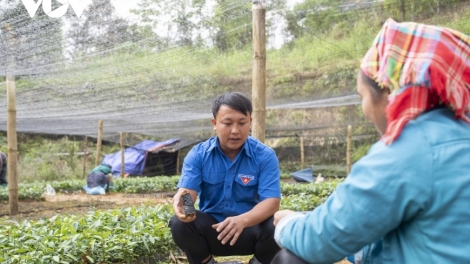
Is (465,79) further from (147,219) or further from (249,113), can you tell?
(147,219)

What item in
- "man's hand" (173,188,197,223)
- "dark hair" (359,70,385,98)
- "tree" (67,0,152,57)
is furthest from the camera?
"tree" (67,0,152,57)

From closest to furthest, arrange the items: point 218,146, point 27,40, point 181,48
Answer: point 218,146, point 27,40, point 181,48

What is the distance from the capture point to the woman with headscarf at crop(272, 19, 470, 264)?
4.23 ft

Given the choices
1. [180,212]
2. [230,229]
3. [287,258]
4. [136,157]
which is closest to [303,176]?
[136,157]

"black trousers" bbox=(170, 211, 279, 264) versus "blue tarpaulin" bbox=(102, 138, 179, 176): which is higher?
"black trousers" bbox=(170, 211, 279, 264)

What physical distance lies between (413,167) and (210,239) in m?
1.83

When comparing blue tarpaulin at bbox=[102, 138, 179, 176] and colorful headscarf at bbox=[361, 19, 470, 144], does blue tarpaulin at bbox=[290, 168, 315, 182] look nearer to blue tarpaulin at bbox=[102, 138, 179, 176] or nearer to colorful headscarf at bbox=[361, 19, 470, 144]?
blue tarpaulin at bbox=[102, 138, 179, 176]

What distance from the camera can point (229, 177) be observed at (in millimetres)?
3033

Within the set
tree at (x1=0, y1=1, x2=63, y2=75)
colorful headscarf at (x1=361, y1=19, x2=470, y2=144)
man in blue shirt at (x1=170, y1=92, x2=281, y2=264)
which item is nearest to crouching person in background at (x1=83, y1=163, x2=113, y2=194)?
tree at (x1=0, y1=1, x2=63, y2=75)

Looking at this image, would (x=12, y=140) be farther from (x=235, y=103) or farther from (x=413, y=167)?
(x=413, y=167)

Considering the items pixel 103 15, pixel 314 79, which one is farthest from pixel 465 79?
pixel 314 79

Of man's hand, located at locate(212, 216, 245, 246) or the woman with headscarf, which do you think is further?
man's hand, located at locate(212, 216, 245, 246)

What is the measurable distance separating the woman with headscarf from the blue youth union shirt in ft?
5.18

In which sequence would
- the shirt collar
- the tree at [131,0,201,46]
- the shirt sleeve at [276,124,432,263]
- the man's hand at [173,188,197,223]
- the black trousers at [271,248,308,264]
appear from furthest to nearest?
1. the tree at [131,0,201,46]
2. the shirt collar
3. the man's hand at [173,188,197,223]
4. the black trousers at [271,248,308,264]
5. the shirt sleeve at [276,124,432,263]
